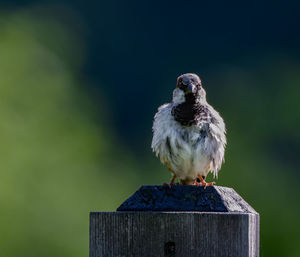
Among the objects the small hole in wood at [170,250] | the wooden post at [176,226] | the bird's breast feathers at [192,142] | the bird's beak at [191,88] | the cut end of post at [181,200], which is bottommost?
the small hole in wood at [170,250]

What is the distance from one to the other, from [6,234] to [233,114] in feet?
35.2

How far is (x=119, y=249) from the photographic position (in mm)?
4547

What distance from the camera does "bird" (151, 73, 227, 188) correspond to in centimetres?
663

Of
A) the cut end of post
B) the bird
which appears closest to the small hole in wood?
the cut end of post

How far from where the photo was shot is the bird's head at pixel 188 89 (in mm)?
6574

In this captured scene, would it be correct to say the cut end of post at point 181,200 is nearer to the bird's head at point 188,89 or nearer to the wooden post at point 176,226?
the wooden post at point 176,226

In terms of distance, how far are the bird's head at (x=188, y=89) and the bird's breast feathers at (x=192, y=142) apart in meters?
0.09

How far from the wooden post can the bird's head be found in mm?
1944

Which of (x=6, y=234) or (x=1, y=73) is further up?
(x=1, y=73)

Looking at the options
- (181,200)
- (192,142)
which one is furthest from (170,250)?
(192,142)

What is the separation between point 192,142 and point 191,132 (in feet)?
0.23

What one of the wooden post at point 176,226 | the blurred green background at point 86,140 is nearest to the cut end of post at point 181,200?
the wooden post at point 176,226

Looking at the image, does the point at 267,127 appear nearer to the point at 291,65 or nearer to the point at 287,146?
the point at 287,146

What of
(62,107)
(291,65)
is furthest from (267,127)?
(291,65)
